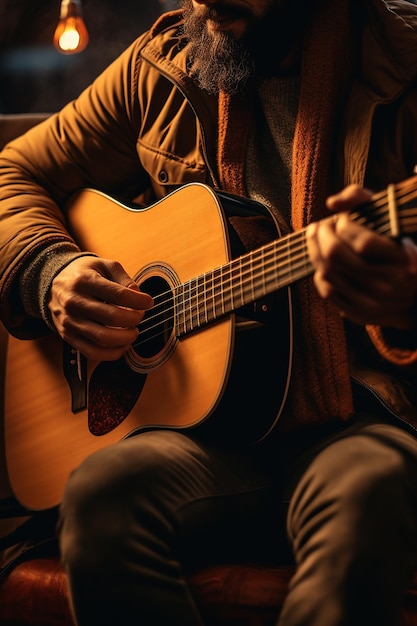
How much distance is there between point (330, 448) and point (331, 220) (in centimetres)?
30

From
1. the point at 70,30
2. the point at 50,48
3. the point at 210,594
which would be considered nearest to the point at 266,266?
the point at 210,594

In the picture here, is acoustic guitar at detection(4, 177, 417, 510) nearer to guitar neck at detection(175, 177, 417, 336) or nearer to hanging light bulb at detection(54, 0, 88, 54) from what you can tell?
guitar neck at detection(175, 177, 417, 336)

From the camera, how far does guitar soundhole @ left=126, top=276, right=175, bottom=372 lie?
116 centimetres

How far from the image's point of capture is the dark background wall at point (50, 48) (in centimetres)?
256

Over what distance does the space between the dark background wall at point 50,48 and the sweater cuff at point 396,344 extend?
6.09 feet

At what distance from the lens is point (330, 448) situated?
0.99 meters

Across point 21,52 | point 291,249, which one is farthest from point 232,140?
point 21,52

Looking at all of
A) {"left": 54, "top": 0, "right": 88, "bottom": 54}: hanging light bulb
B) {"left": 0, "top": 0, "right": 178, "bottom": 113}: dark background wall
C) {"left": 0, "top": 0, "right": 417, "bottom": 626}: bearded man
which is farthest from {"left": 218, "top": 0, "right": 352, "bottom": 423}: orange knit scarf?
A: {"left": 0, "top": 0, "right": 178, "bottom": 113}: dark background wall

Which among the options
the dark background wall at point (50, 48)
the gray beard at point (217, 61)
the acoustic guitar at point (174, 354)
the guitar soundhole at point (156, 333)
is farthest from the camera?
the dark background wall at point (50, 48)

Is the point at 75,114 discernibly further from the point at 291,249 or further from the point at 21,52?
the point at 21,52

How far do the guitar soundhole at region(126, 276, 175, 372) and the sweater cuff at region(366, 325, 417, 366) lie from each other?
0.31m

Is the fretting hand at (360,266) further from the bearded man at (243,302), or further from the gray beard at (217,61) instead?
the gray beard at (217,61)

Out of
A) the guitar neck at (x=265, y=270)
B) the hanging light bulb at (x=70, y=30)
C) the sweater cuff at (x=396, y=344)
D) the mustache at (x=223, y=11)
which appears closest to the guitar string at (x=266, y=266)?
the guitar neck at (x=265, y=270)

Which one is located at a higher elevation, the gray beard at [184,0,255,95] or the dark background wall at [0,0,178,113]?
the gray beard at [184,0,255,95]
